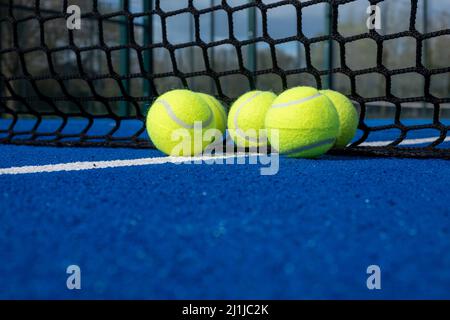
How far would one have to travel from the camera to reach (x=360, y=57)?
813cm

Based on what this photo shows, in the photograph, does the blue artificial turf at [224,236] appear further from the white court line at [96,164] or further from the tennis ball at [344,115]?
the tennis ball at [344,115]

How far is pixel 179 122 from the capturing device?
179 centimetres

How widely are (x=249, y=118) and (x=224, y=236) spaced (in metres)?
1.22

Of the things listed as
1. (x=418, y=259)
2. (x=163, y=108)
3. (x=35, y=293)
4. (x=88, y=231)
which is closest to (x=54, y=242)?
(x=88, y=231)

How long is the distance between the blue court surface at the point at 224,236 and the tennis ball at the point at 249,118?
0.60m

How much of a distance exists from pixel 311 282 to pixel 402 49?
8357mm

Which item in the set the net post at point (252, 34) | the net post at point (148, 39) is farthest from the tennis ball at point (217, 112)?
the net post at point (252, 34)

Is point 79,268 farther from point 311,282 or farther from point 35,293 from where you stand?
point 311,282

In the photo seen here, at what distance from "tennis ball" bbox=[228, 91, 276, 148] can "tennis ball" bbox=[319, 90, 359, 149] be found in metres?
0.24

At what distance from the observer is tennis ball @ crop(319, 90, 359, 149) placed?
1.91 meters

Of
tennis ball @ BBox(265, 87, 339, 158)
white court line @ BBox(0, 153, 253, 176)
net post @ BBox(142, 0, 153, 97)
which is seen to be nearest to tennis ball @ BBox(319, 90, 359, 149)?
tennis ball @ BBox(265, 87, 339, 158)

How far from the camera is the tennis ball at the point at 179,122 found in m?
1.81

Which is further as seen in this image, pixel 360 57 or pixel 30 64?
pixel 360 57

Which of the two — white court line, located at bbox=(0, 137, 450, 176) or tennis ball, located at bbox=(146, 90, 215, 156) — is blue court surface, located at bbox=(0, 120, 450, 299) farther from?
tennis ball, located at bbox=(146, 90, 215, 156)
